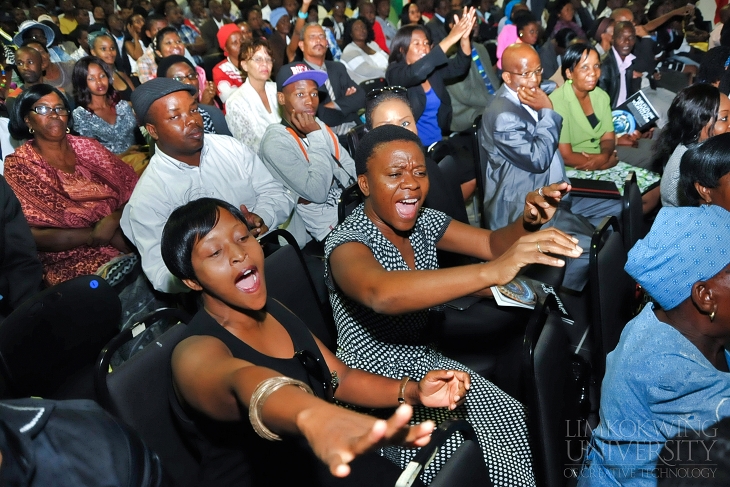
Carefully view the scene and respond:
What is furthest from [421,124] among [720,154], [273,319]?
[273,319]

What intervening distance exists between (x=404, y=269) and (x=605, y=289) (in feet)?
2.41

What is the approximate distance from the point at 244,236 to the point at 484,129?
2.05m

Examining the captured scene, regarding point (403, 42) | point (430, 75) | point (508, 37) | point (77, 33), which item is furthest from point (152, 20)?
point (508, 37)

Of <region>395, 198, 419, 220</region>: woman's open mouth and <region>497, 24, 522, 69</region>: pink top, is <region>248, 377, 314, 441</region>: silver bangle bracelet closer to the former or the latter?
<region>395, 198, 419, 220</region>: woman's open mouth

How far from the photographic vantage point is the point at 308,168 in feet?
10.6

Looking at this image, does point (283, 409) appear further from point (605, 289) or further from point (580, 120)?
point (580, 120)

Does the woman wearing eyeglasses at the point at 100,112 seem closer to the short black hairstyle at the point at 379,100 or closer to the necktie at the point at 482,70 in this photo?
the short black hairstyle at the point at 379,100

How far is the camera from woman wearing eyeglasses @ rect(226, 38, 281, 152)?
411 cm

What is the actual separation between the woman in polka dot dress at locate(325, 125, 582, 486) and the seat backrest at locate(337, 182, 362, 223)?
0.46 meters

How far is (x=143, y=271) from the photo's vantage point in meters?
2.66

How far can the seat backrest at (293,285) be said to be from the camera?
2273mm

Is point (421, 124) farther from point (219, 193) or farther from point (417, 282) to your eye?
point (417, 282)

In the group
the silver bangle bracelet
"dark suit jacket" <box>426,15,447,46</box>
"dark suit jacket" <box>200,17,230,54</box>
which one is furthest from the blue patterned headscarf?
"dark suit jacket" <box>200,17,230,54</box>

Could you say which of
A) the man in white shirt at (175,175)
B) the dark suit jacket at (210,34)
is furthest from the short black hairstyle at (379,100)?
the dark suit jacket at (210,34)
